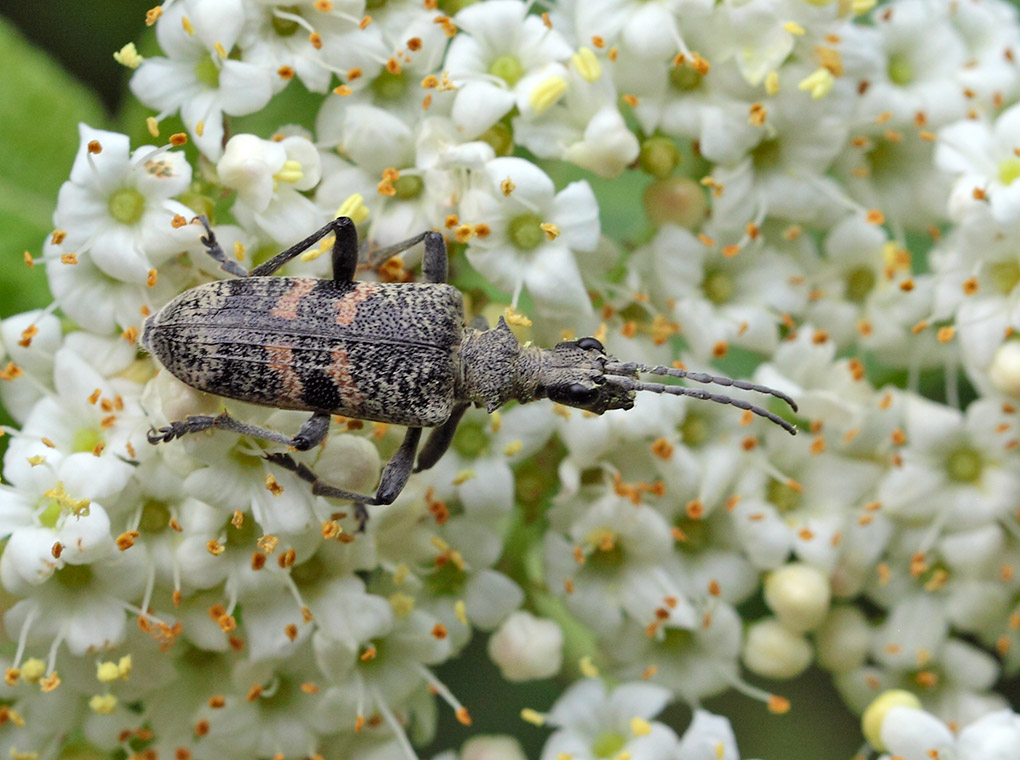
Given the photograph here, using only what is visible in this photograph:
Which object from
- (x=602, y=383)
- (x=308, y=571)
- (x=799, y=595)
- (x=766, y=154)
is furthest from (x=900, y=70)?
(x=308, y=571)

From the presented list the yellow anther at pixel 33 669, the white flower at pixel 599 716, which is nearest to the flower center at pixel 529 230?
the white flower at pixel 599 716

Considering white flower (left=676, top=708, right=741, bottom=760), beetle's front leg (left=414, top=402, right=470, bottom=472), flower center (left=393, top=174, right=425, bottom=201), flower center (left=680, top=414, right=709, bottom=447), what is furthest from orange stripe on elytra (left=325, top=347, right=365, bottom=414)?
white flower (left=676, top=708, right=741, bottom=760)

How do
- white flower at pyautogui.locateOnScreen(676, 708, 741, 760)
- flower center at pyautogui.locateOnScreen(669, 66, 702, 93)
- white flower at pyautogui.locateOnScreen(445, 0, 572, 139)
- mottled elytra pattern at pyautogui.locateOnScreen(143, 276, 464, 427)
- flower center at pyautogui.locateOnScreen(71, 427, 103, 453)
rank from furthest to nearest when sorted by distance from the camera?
flower center at pyautogui.locateOnScreen(669, 66, 702, 93) → white flower at pyautogui.locateOnScreen(676, 708, 741, 760) → white flower at pyautogui.locateOnScreen(445, 0, 572, 139) → flower center at pyautogui.locateOnScreen(71, 427, 103, 453) → mottled elytra pattern at pyautogui.locateOnScreen(143, 276, 464, 427)

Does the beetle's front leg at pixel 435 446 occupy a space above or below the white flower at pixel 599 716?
above

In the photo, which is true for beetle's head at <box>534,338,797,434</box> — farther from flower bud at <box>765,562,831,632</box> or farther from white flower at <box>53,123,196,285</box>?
white flower at <box>53,123,196,285</box>

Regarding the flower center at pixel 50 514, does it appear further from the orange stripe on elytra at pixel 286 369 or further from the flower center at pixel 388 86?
the flower center at pixel 388 86

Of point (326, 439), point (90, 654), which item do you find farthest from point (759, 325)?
point (90, 654)

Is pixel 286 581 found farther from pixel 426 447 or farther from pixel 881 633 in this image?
pixel 881 633
